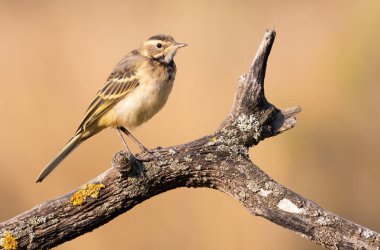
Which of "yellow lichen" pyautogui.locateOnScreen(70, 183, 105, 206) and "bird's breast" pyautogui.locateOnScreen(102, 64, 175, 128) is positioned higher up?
"bird's breast" pyautogui.locateOnScreen(102, 64, 175, 128)

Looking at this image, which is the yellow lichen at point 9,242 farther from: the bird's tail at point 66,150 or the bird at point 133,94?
the bird's tail at point 66,150

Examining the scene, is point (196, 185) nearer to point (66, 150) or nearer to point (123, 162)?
point (123, 162)

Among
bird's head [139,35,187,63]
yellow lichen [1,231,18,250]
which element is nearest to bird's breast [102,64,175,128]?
bird's head [139,35,187,63]

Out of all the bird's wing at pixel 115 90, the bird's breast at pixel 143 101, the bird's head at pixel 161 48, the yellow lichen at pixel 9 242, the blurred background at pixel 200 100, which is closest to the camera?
the yellow lichen at pixel 9 242

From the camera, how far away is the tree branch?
4820 millimetres

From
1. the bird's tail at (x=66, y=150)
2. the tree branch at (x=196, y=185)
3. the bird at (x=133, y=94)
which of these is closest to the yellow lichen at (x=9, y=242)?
the tree branch at (x=196, y=185)

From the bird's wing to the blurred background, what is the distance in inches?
66.8

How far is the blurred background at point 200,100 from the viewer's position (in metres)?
8.51

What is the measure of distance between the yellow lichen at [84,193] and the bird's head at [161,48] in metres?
2.17

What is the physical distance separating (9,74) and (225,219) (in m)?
3.08

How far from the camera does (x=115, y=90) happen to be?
22.0 ft

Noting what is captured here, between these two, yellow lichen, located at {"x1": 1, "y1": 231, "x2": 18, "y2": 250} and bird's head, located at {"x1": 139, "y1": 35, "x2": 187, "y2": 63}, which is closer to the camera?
yellow lichen, located at {"x1": 1, "y1": 231, "x2": 18, "y2": 250}

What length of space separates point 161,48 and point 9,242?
2.66m

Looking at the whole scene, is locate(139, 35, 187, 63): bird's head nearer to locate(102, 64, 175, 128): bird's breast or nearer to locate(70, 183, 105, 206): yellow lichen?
locate(102, 64, 175, 128): bird's breast
